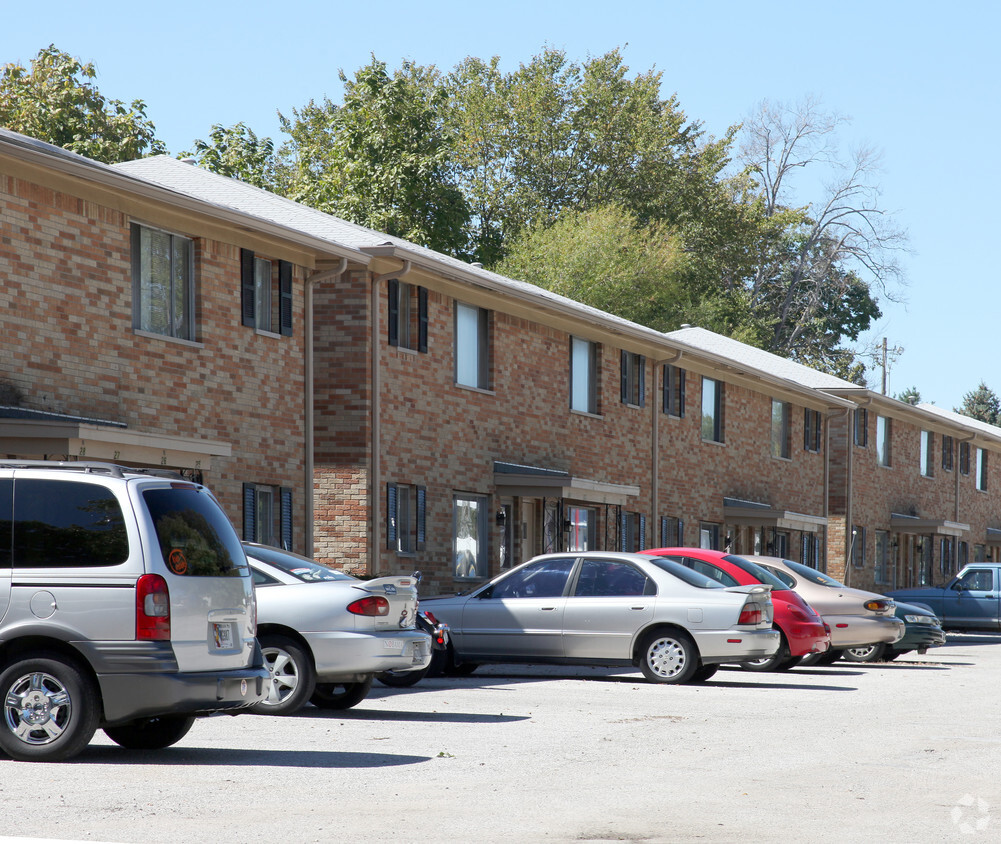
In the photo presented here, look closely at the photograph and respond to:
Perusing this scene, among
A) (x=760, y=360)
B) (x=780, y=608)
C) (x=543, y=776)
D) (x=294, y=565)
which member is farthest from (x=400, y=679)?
(x=760, y=360)

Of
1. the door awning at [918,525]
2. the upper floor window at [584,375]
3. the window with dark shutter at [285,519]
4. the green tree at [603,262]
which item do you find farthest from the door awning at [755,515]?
the green tree at [603,262]

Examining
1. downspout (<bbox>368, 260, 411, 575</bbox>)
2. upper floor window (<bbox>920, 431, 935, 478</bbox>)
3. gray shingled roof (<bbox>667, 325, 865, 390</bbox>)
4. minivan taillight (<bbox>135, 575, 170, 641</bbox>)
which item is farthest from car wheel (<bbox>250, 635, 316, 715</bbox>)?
upper floor window (<bbox>920, 431, 935, 478</bbox>)

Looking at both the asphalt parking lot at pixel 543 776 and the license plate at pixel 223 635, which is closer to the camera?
the asphalt parking lot at pixel 543 776

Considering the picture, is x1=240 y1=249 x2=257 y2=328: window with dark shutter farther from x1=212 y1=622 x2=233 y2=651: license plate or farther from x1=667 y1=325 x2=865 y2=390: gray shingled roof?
x1=667 y1=325 x2=865 y2=390: gray shingled roof

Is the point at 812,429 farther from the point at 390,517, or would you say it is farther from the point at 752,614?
the point at 752,614

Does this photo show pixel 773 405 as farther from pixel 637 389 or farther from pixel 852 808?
pixel 852 808

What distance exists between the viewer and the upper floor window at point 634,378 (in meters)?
29.9

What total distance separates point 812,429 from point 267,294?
888 inches

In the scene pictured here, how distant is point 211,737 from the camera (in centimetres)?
1113

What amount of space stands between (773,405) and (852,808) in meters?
30.4

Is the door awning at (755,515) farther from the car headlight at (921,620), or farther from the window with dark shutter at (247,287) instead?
the window with dark shutter at (247,287)

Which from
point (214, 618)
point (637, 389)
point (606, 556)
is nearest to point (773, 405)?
point (637, 389)

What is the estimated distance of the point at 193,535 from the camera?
31.6 ft

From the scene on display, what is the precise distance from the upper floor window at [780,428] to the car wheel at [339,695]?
26.0 metres
